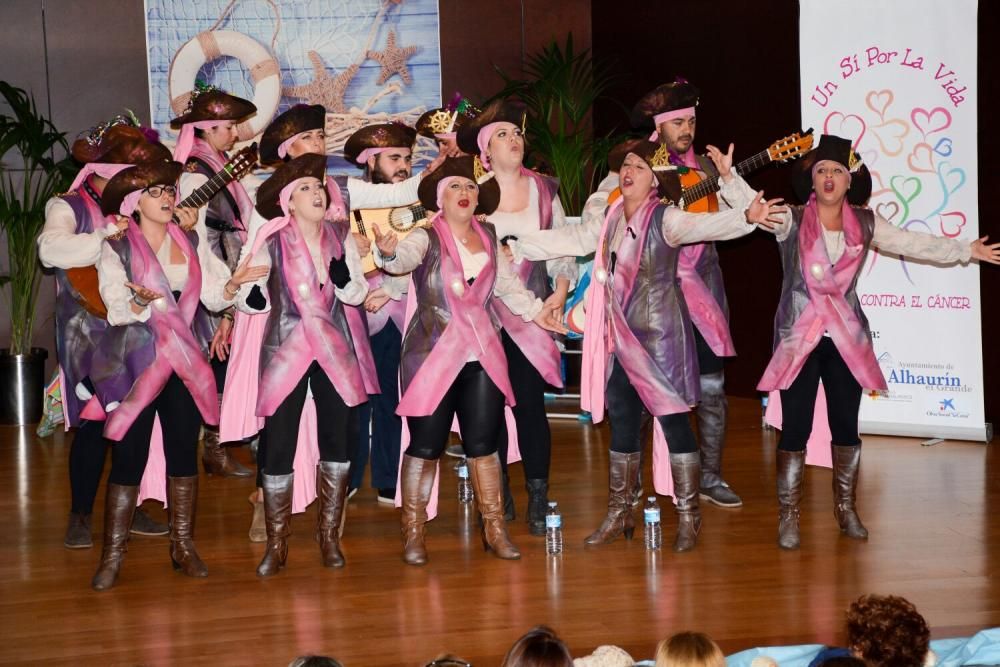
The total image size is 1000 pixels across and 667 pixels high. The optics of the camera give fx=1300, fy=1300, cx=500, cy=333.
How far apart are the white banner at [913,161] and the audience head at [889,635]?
14.4ft

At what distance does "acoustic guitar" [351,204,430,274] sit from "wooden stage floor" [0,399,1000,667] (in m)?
Result: 1.22

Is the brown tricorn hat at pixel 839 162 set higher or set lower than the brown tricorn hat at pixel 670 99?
lower

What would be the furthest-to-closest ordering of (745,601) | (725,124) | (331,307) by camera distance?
1. (725,124)
2. (331,307)
3. (745,601)

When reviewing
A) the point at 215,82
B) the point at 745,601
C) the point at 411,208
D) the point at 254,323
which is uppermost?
the point at 215,82

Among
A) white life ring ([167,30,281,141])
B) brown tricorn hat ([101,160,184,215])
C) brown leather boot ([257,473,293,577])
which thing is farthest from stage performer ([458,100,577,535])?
white life ring ([167,30,281,141])

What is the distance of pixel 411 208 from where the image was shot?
18.1 feet

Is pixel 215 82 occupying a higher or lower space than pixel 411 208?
higher

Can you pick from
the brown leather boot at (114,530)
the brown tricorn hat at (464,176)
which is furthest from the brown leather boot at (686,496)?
the brown leather boot at (114,530)

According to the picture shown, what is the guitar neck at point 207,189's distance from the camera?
521 centimetres

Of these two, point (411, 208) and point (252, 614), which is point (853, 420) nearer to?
point (411, 208)

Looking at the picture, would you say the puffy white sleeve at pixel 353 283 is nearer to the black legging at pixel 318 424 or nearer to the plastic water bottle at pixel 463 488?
the black legging at pixel 318 424

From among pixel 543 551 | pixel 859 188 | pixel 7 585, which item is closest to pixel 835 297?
pixel 859 188

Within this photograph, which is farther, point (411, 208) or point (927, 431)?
point (927, 431)

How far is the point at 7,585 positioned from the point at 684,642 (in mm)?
3093
